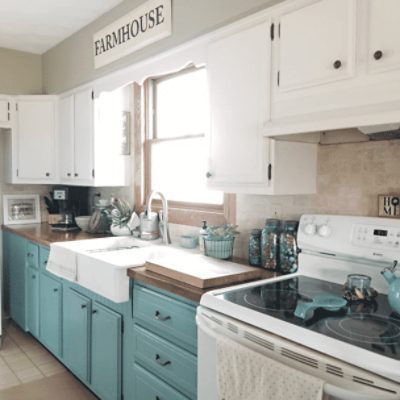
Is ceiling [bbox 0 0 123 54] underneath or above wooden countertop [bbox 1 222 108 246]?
above

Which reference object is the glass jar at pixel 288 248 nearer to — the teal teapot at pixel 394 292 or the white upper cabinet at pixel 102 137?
the teal teapot at pixel 394 292

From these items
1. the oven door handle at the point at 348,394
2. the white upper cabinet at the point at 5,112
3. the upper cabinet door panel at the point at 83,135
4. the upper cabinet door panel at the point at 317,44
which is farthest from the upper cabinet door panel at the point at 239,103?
the white upper cabinet at the point at 5,112

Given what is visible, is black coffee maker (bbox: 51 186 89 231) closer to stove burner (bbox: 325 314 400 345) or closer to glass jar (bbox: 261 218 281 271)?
glass jar (bbox: 261 218 281 271)

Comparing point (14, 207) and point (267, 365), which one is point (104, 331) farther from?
point (14, 207)

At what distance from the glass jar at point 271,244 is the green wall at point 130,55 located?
0.99 m

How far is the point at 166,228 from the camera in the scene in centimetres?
280

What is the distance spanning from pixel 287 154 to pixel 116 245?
64.5 inches

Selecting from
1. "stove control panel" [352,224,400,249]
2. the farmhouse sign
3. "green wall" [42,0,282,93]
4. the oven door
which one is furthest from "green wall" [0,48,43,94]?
"stove control panel" [352,224,400,249]

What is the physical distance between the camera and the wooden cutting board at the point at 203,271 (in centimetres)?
180

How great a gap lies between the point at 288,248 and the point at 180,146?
1.34m

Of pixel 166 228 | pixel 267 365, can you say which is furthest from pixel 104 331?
pixel 267 365

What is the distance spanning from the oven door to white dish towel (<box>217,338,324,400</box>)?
3 centimetres

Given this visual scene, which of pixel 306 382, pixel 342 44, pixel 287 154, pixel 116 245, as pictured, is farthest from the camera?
pixel 116 245

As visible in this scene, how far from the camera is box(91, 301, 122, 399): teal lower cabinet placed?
2.28 meters
